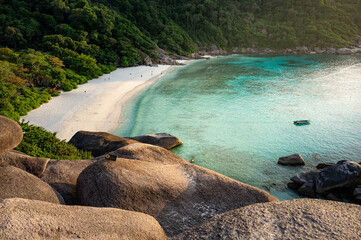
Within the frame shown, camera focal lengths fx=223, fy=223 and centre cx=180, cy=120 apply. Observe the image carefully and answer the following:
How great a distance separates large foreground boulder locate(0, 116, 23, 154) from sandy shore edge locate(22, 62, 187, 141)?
50.9 feet

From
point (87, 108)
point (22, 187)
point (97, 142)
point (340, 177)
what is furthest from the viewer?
point (87, 108)

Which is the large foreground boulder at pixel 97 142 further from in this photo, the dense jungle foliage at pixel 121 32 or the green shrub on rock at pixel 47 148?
the dense jungle foliage at pixel 121 32

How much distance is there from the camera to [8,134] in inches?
275

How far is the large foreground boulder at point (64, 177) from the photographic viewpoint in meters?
8.37

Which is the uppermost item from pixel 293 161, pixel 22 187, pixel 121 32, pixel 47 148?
pixel 121 32

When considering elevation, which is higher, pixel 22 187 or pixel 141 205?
pixel 22 187

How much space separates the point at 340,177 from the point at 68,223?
16.1 m

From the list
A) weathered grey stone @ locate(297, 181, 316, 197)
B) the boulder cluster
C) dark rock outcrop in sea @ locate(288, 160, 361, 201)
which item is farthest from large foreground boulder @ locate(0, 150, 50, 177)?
dark rock outcrop in sea @ locate(288, 160, 361, 201)

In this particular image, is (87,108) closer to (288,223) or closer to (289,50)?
(288,223)

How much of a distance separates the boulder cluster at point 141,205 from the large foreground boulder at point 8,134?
29 mm

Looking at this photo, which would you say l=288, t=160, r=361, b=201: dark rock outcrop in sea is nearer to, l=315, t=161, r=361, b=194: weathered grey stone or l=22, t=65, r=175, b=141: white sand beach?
l=315, t=161, r=361, b=194: weathered grey stone

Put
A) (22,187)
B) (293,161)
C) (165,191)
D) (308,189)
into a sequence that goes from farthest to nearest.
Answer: (293,161) → (308,189) → (165,191) → (22,187)

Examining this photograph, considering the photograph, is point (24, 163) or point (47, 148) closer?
point (24, 163)

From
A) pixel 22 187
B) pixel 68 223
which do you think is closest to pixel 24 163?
pixel 22 187
